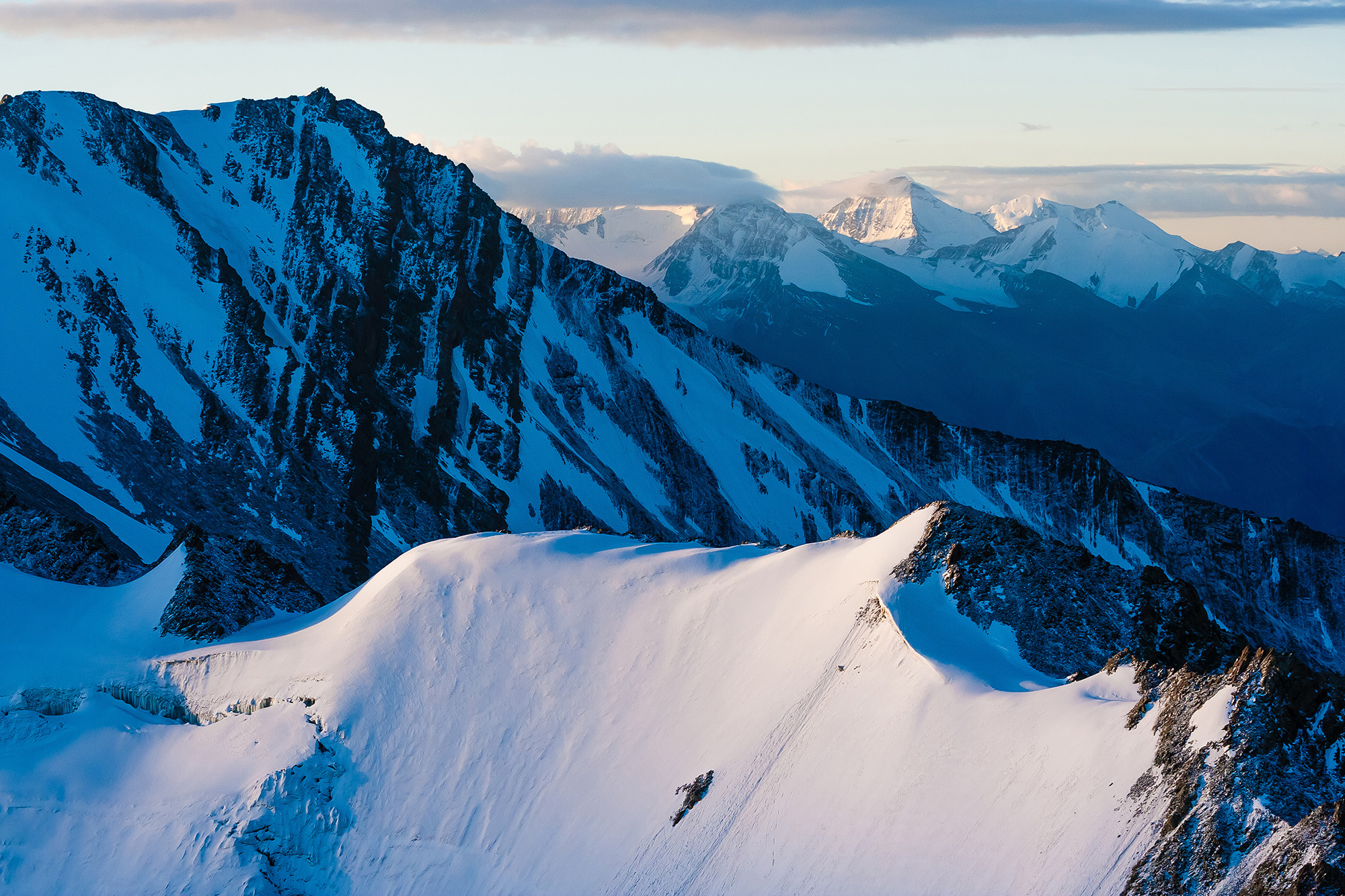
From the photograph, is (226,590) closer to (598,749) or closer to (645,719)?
(598,749)

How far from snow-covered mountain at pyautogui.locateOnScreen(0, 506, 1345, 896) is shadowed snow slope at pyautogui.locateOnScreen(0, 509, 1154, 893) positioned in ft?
0.39

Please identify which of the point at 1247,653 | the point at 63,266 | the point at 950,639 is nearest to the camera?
the point at 1247,653

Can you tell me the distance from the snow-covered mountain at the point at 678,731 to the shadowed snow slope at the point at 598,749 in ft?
0.39

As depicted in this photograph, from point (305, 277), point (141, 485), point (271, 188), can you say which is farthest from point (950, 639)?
point (271, 188)

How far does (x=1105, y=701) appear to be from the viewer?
43906 mm

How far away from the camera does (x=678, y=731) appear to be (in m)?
53.2

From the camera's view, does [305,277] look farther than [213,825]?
Yes

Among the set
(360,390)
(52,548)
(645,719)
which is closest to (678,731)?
(645,719)

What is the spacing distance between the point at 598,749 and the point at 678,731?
3.45 m

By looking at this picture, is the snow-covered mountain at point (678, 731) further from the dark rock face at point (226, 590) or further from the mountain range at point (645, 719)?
the dark rock face at point (226, 590)

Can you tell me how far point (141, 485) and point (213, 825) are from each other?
72519mm

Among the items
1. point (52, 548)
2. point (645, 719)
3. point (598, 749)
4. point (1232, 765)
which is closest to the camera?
point (1232, 765)

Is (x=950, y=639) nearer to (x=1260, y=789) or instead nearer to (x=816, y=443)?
(x=1260, y=789)

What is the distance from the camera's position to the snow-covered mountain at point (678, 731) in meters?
40.4
